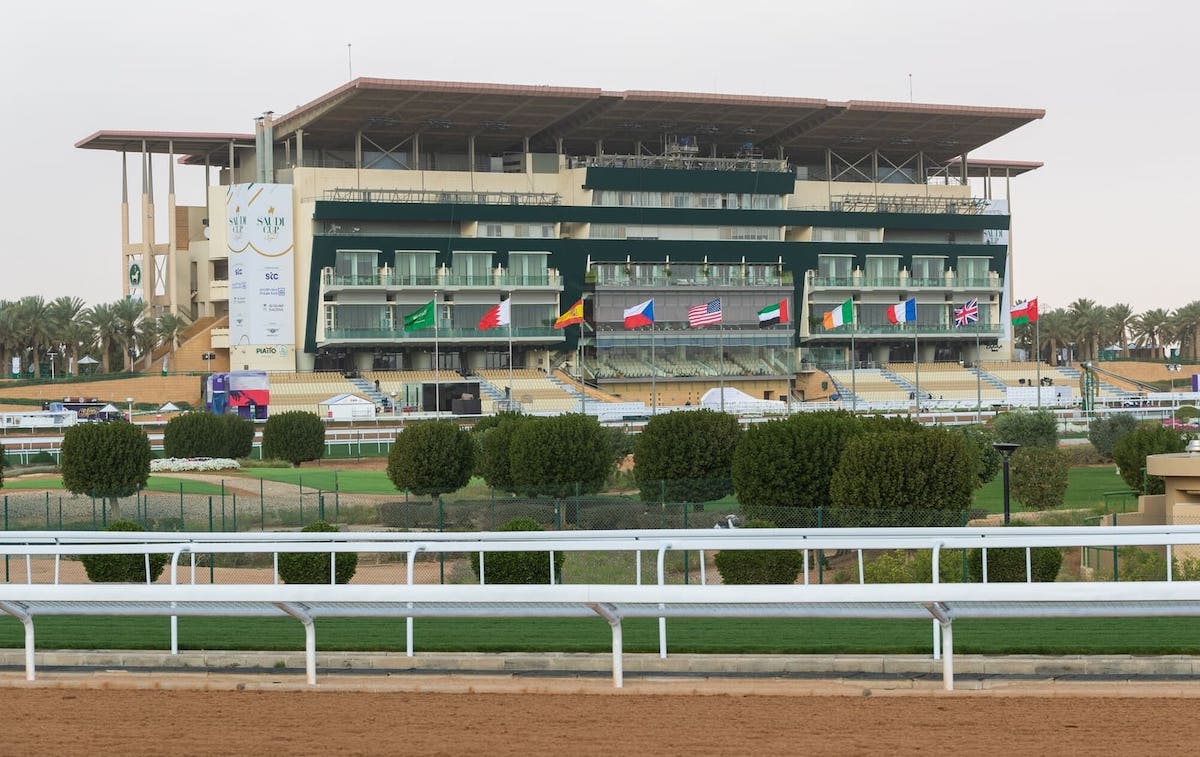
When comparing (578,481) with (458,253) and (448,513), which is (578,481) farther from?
(458,253)

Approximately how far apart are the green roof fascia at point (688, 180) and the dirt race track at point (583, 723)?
314 feet

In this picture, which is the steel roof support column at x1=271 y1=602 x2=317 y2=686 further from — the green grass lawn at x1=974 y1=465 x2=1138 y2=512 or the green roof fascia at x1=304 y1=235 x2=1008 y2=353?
the green roof fascia at x1=304 y1=235 x2=1008 y2=353

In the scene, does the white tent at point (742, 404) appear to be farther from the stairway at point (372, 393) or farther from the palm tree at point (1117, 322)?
the palm tree at point (1117, 322)

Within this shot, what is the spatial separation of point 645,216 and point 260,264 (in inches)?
994

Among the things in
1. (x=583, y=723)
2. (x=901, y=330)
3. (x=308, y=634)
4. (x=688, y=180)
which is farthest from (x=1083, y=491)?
(x=901, y=330)

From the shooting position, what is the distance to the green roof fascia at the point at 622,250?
101188mm

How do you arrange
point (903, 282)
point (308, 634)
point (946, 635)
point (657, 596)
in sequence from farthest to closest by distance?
point (903, 282)
point (308, 634)
point (946, 635)
point (657, 596)

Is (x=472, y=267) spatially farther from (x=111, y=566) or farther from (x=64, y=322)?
(x=111, y=566)

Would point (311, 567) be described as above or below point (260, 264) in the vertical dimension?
below

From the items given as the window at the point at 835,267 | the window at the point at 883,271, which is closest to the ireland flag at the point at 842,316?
the window at the point at 835,267

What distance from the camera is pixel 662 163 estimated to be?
4348 inches

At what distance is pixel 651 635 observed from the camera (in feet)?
56.5

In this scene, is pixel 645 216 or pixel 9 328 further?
pixel 645 216

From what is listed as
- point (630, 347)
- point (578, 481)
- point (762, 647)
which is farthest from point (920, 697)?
point (630, 347)
